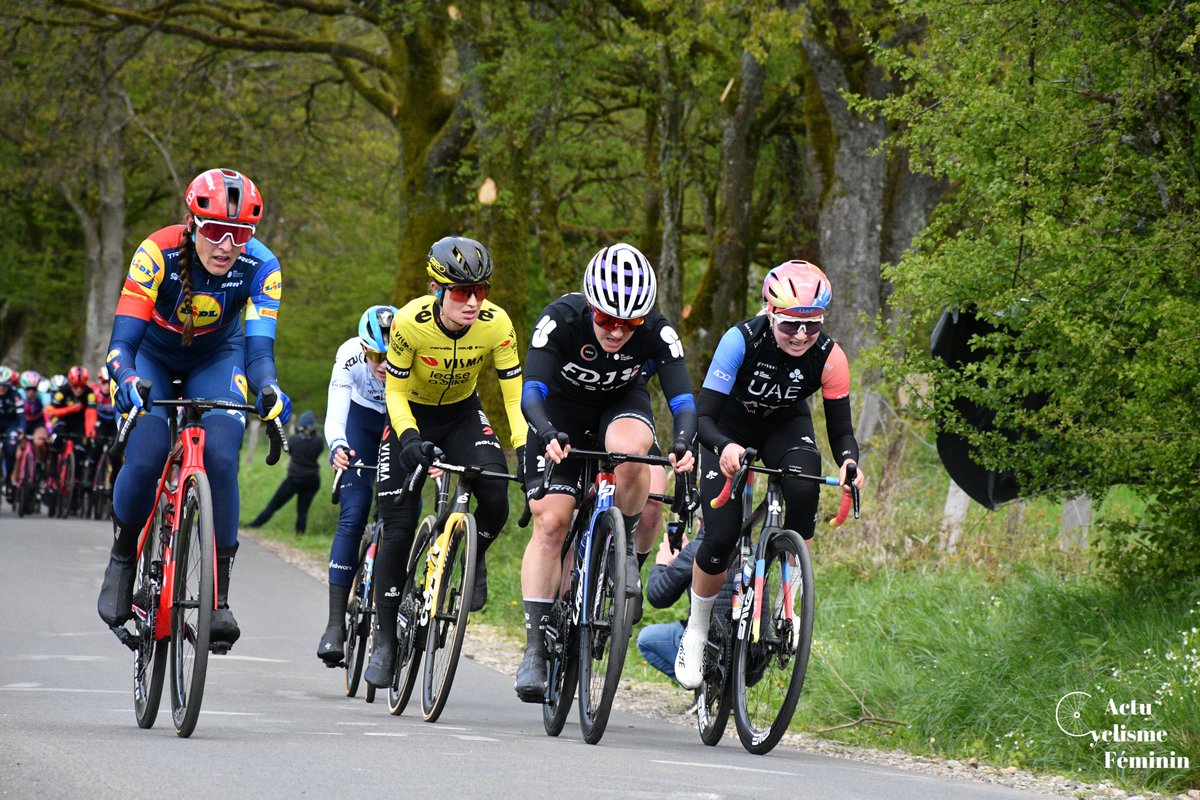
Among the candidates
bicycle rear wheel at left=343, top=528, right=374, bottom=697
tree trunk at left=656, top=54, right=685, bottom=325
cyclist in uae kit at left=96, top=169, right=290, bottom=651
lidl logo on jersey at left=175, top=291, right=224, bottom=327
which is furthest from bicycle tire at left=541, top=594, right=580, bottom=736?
tree trunk at left=656, top=54, right=685, bottom=325

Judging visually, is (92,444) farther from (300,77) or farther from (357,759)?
(357,759)

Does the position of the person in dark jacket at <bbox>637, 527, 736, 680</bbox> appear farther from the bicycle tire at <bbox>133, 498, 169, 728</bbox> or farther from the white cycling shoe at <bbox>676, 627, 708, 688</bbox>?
the bicycle tire at <bbox>133, 498, 169, 728</bbox>

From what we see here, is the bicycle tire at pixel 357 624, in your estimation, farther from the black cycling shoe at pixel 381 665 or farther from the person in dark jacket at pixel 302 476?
the person in dark jacket at pixel 302 476

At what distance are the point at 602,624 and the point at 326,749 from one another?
1.48 meters

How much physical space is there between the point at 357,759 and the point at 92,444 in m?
20.2

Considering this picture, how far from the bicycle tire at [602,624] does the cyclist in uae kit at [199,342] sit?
155 cm

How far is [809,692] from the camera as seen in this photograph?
31.4 feet

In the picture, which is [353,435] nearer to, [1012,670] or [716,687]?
[716,687]

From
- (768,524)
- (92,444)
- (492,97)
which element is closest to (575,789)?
(768,524)

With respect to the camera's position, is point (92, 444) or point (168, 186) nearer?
point (92, 444)

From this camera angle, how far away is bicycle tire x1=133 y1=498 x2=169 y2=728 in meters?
7.02

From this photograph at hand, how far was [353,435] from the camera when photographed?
1035 centimetres

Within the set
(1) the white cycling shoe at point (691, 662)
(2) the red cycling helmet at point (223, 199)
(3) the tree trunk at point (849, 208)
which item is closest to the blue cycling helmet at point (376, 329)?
(2) the red cycling helmet at point (223, 199)

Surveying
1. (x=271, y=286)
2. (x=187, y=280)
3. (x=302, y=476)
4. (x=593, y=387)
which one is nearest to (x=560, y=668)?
(x=593, y=387)
